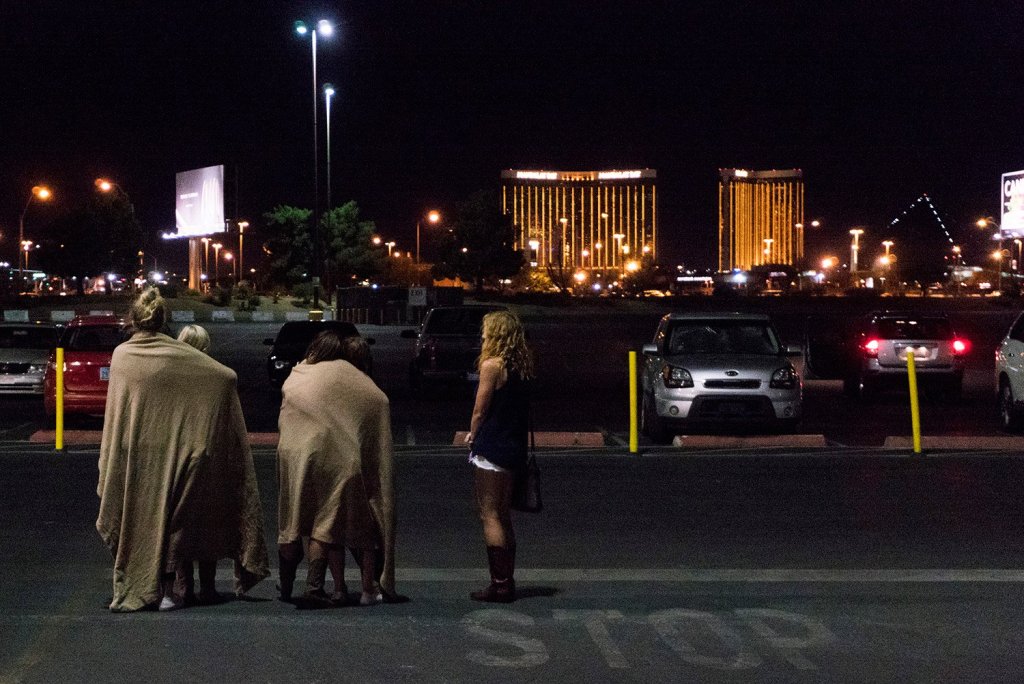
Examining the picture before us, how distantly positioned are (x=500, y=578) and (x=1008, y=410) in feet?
41.8

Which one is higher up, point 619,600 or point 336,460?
point 336,460

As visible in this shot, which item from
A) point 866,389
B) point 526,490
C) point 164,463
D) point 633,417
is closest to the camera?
point 164,463

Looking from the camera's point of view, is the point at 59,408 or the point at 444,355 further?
the point at 444,355

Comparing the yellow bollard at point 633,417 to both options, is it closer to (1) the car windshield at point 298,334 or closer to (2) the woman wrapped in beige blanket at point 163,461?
(2) the woman wrapped in beige blanket at point 163,461

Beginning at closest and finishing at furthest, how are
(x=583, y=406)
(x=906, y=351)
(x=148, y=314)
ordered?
(x=148, y=314), (x=583, y=406), (x=906, y=351)

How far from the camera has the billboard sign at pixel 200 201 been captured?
101 m

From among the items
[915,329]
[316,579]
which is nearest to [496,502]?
[316,579]

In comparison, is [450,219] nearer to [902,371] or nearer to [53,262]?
[53,262]

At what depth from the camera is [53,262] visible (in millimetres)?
121062

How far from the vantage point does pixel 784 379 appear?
17516mm

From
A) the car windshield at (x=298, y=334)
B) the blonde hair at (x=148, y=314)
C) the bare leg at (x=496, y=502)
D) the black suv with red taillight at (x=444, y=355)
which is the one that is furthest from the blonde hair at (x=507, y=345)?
the car windshield at (x=298, y=334)

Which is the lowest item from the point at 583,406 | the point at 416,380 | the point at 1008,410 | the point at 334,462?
the point at 583,406

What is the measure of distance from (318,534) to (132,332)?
148 cm

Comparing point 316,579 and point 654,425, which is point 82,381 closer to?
point 654,425
